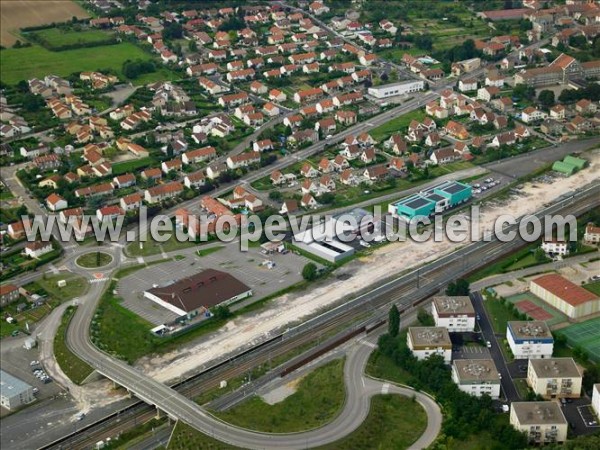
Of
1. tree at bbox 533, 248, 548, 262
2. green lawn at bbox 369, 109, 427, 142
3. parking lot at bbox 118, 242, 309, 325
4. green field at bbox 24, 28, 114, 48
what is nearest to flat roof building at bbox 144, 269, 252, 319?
parking lot at bbox 118, 242, 309, 325

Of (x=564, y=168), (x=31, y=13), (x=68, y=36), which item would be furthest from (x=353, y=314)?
(x=31, y=13)

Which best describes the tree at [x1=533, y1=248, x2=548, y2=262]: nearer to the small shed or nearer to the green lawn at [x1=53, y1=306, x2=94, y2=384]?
the small shed

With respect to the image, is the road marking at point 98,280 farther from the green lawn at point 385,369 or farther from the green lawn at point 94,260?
the green lawn at point 385,369

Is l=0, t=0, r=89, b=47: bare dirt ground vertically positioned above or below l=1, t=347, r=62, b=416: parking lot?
above

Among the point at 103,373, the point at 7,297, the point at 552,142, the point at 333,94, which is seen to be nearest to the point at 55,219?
the point at 7,297

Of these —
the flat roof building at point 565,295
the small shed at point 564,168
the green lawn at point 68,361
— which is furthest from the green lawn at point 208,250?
the small shed at point 564,168

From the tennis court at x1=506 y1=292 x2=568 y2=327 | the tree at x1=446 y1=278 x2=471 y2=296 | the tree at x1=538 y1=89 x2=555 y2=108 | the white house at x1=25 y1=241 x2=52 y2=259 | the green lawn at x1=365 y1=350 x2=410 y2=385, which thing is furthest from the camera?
the tree at x1=538 y1=89 x2=555 y2=108
